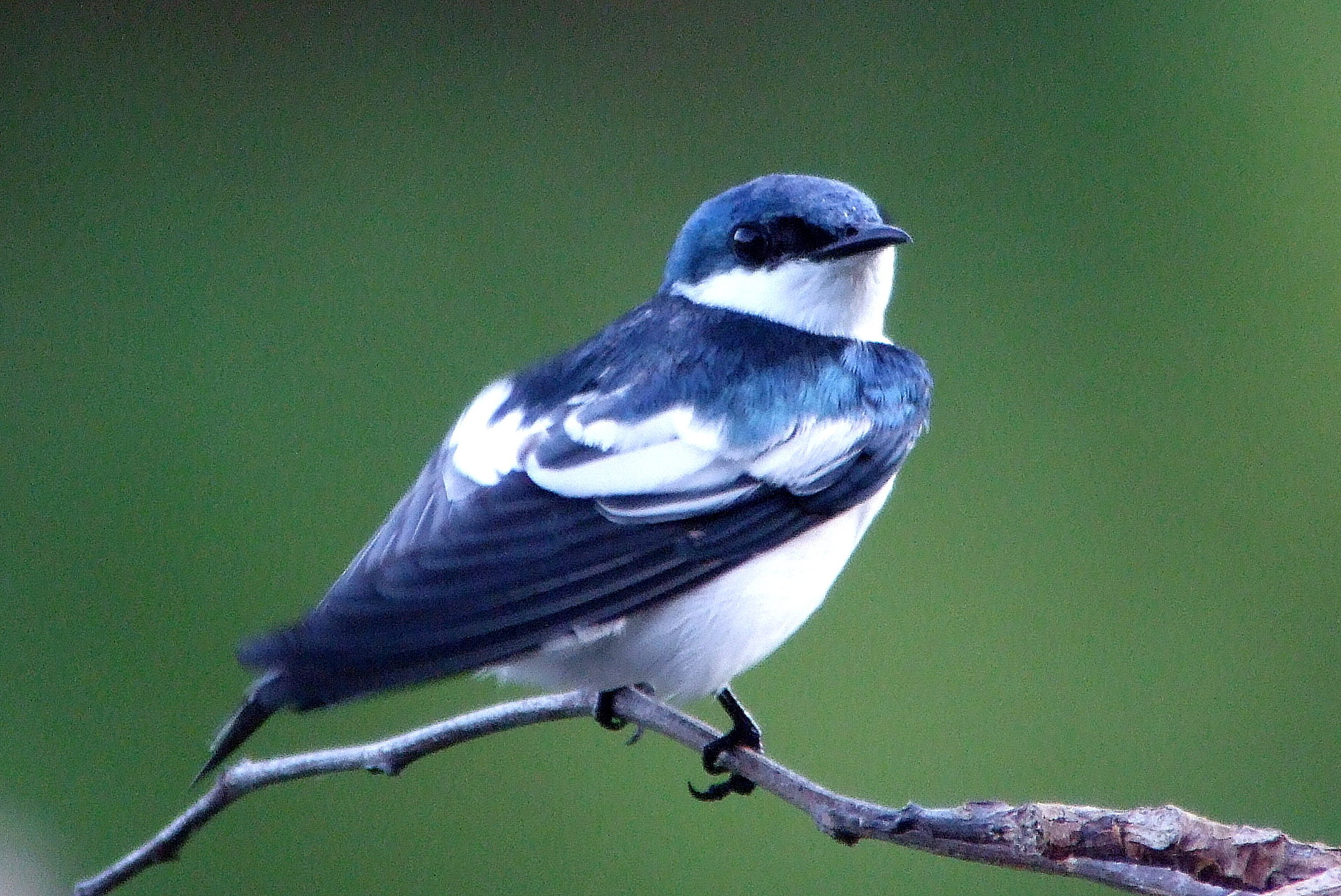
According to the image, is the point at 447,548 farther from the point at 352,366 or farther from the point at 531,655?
the point at 352,366

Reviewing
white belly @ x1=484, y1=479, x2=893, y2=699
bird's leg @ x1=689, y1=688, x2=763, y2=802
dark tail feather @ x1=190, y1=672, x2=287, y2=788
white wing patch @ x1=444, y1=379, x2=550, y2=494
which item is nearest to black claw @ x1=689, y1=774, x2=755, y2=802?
bird's leg @ x1=689, y1=688, x2=763, y2=802

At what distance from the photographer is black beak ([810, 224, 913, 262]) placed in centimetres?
110

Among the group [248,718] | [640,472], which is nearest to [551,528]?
[640,472]

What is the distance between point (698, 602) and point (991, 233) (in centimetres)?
105

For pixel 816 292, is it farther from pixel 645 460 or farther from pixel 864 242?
pixel 645 460

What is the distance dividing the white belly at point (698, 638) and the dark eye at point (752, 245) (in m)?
0.24

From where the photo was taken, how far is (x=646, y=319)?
118 centimetres

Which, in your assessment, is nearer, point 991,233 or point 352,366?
point 352,366

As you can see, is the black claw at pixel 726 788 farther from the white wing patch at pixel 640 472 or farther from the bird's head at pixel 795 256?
the bird's head at pixel 795 256

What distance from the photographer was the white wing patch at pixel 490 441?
3.36ft

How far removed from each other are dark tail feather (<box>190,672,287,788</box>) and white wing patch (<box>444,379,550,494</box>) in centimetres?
22

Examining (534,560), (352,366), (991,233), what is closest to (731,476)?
(534,560)

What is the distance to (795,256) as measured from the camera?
47.1 inches

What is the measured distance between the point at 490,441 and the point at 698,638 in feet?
0.65
